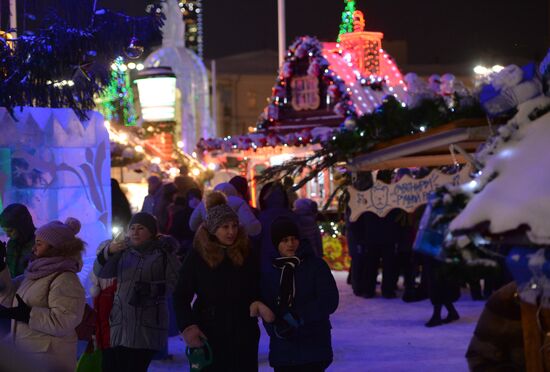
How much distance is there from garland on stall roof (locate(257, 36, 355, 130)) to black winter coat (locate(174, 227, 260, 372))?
15.6 metres

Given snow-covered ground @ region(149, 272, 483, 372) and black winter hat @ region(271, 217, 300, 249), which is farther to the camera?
snow-covered ground @ region(149, 272, 483, 372)

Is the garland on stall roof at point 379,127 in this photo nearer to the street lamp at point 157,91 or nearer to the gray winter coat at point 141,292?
the gray winter coat at point 141,292

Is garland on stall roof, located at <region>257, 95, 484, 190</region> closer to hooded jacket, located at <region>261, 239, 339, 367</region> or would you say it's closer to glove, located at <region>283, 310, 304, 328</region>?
hooded jacket, located at <region>261, 239, 339, 367</region>

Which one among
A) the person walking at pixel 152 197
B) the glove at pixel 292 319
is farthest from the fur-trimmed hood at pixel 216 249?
the person walking at pixel 152 197

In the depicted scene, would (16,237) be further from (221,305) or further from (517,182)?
(517,182)

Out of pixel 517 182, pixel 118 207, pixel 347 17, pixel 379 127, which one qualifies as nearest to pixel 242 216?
pixel 379 127

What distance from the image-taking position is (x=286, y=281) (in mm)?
6457

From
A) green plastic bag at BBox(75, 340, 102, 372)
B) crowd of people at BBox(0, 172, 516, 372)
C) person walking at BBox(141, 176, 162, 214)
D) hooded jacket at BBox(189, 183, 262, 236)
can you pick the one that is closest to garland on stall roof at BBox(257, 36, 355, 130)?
person walking at BBox(141, 176, 162, 214)

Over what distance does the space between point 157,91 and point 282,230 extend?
16.2 meters

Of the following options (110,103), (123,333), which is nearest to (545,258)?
(123,333)

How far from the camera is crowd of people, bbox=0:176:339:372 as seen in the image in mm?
6168

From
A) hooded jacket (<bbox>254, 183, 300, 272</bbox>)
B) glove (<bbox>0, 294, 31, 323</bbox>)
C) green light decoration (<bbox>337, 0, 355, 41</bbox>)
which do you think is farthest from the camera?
green light decoration (<bbox>337, 0, 355, 41</bbox>)

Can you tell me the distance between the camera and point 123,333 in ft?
23.8

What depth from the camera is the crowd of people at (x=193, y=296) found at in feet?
20.2
